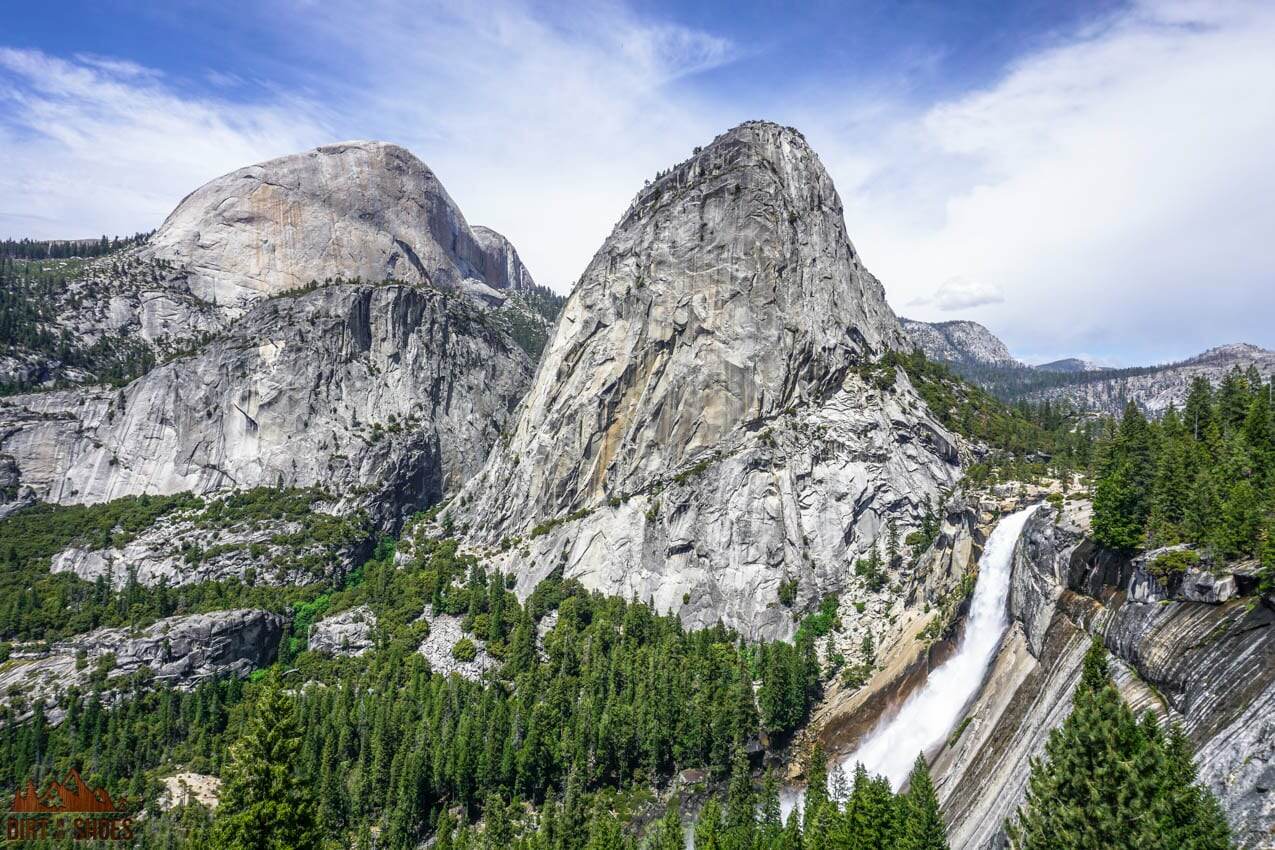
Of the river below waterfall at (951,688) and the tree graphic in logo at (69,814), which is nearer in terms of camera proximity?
the river below waterfall at (951,688)

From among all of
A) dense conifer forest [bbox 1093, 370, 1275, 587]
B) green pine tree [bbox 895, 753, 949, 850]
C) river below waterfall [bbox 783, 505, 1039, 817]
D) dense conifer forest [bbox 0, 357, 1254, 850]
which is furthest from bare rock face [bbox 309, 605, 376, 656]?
dense conifer forest [bbox 1093, 370, 1275, 587]

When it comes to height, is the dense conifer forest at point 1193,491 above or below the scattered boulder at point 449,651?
above

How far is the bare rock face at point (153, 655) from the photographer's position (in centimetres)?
10625

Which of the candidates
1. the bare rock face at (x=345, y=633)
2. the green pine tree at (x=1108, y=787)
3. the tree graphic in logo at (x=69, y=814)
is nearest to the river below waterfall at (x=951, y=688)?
the green pine tree at (x=1108, y=787)

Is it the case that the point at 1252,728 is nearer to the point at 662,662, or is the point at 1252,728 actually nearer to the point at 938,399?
the point at 662,662

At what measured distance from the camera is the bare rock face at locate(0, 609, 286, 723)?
349ft

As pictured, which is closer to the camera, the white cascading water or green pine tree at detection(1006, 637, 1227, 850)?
green pine tree at detection(1006, 637, 1227, 850)

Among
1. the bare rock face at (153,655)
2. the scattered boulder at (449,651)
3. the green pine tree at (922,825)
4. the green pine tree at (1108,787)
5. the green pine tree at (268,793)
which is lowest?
the bare rock face at (153,655)

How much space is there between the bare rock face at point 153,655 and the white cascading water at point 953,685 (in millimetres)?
95402

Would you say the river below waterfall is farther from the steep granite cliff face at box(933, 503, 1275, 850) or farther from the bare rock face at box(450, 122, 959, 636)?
the bare rock face at box(450, 122, 959, 636)

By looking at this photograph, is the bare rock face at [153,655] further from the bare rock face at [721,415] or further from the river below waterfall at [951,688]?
the river below waterfall at [951,688]

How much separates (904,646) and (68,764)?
10594 centimetres

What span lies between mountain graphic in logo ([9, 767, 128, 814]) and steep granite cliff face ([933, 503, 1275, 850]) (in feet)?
291

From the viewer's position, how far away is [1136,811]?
95.7 ft
